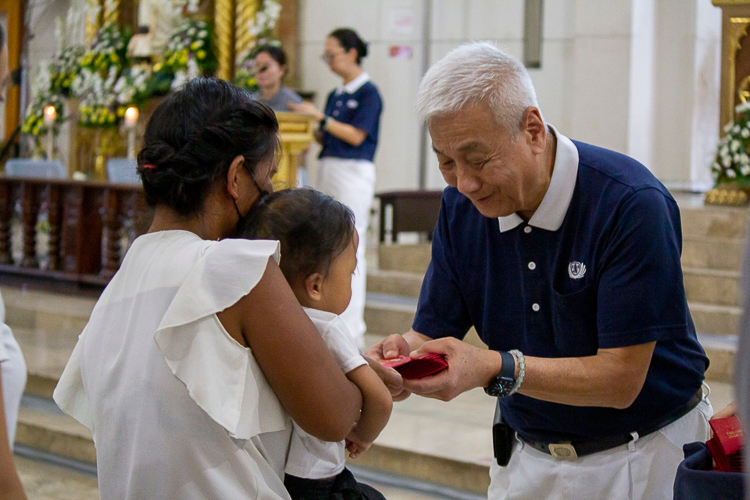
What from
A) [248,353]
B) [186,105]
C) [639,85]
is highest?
[639,85]

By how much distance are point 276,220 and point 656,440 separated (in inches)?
36.9

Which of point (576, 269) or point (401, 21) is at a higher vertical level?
point (401, 21)

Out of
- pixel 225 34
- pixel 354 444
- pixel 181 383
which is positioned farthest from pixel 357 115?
pixel 225 34

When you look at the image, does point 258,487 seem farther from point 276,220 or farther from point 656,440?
point 656,440

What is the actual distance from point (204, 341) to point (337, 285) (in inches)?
13.5

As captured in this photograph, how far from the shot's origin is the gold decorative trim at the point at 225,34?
28.7 feet

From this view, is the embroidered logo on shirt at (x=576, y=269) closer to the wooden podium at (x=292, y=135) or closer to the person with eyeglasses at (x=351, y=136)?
the wooden podium at (x=292, y=135)

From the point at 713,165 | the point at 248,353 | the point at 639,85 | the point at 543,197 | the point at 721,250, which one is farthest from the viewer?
the point at 639,85

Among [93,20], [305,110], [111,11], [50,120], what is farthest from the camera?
[93,20]

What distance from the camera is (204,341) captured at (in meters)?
1.26

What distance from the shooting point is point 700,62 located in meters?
7.94

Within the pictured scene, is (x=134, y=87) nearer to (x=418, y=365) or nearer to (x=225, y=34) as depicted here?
(x=225, y=34)

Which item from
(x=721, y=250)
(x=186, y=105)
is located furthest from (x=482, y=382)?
(x=721, y=250)

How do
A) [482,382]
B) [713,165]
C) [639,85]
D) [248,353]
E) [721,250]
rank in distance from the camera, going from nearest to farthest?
[248,353]
[482,382]
[721,250]
[713,165]
[639,85]
